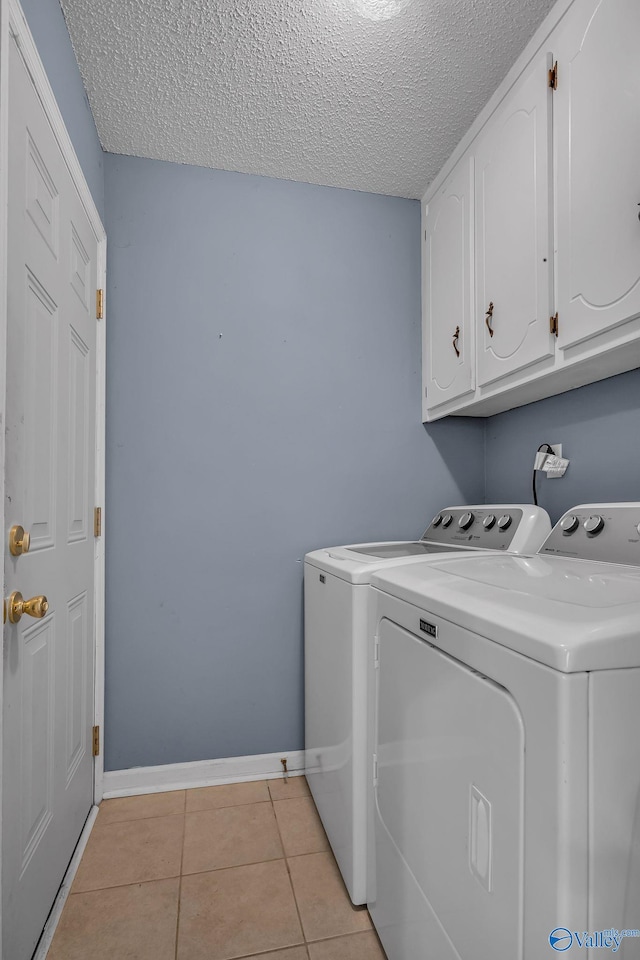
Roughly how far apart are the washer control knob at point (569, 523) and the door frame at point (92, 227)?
1400 millimetres

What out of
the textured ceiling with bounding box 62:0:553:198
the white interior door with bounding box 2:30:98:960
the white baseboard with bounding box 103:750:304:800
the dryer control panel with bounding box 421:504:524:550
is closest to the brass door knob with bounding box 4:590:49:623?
the white interior door with bounding box 2:30:98:960

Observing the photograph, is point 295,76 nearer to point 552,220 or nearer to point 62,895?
point 552,220

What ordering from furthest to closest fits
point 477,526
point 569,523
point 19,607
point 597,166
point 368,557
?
point 477,526
point 368,557
point 569,523
point 597,166
point 19,607

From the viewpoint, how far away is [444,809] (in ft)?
2.92

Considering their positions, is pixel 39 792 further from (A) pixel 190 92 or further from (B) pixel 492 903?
(A) pixel 190 92

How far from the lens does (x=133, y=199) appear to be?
1.97 m

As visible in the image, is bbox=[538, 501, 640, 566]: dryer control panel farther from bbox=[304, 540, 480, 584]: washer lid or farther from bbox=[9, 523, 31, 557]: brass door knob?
Answer: bbox=[9, 523, 31, 557]: brass door knob

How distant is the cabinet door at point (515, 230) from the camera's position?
55.5 inches

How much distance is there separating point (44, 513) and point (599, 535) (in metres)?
1.42

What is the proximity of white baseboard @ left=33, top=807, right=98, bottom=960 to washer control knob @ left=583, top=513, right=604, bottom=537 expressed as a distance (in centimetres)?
170

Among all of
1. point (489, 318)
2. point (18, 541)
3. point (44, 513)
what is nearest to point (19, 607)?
point (18, 541)

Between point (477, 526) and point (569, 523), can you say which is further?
point (477, 526)

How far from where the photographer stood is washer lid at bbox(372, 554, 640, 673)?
2.07ft

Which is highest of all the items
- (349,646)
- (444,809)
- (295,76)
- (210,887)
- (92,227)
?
(295,76)
